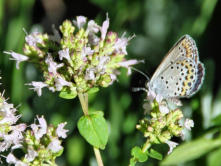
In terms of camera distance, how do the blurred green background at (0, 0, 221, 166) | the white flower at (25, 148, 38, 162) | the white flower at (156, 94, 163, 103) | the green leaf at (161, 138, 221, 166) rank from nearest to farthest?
the white flower at (25, 148, 38, 162)
the white flower at (156, 94, 163, 103)
the green leaf at (161, 138, 221, 166)
the blurred green background at (0, 0, 221, 166)

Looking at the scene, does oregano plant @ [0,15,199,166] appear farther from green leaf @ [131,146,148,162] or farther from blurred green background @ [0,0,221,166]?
blurred green background @ [0,0,221,166]

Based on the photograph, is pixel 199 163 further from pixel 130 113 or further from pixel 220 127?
pixel 130 113

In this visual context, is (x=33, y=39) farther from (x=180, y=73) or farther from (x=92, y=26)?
(x=180, y=73)

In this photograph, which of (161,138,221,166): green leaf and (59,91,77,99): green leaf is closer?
(59,91,77,99): green leaf

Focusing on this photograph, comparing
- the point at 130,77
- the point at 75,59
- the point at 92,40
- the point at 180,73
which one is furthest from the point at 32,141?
the point at 130,77

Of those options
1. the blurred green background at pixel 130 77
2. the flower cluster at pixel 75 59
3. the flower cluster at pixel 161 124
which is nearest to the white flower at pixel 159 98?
the flower cluster at pixel 161 124

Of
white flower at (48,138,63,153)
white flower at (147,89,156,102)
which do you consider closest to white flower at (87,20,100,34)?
white flower at (147,89,156,102)
